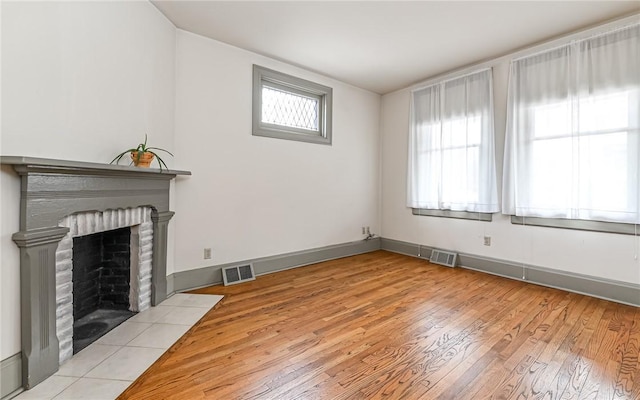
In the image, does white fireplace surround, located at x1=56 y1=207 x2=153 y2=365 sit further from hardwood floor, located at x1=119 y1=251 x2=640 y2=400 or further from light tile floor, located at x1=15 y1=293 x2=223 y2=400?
hardwood floor, located at x1=119 y1=251 x2=640 y2=400

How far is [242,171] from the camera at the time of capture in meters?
3.33

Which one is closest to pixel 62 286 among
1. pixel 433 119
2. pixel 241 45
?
pixel 241 45

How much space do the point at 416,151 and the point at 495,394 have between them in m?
3.41

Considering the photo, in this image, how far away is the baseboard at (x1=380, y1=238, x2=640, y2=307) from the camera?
2.65 m

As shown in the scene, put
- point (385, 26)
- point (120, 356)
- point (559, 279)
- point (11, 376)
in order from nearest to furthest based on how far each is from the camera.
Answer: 1. point (11, 376)
2. point (120, 356)
3. point (385, 26)
4. point (559, 279)

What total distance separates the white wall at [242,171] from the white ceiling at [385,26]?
332mm

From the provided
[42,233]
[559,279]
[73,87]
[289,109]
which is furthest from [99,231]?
[559,279]

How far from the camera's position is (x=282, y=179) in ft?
12.1

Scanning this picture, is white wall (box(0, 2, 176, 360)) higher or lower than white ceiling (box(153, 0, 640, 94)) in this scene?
lower

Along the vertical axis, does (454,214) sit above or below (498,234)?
above

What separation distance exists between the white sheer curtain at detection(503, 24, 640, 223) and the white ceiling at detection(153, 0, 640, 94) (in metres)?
0.30

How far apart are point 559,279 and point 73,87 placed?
4.57 metres

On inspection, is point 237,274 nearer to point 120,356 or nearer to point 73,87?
point 120,356

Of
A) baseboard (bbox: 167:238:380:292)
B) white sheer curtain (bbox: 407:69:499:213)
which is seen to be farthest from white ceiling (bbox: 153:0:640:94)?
baseboard (bbox: 167:238:380:292)
